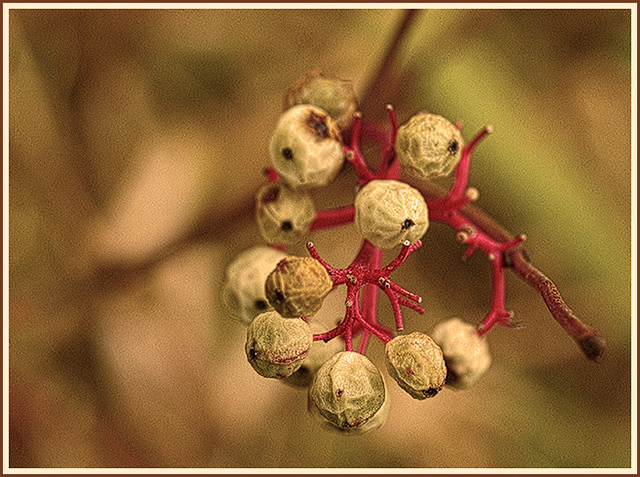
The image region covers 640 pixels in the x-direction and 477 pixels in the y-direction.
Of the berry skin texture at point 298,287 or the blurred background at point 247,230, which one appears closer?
the berry skin texture at point 298,287

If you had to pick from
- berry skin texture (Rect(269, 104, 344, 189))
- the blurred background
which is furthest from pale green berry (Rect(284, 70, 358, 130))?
the blurred background

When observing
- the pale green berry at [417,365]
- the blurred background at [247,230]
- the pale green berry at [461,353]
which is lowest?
the blurred background at [247,230]

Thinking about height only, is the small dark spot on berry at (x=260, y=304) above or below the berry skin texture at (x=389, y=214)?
below

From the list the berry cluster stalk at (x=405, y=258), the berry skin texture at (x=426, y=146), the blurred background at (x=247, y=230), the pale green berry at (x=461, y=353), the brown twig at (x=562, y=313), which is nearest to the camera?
the brown twig at (x=562, y=313)

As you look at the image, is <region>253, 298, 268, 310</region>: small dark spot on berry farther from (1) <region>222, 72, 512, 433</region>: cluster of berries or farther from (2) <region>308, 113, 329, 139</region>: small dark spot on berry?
(2) <region>308, 113, 329, 139</region>: small dark spot on berry

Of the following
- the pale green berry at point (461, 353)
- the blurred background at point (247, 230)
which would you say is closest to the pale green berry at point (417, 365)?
the pale green berry at point (461, 353)

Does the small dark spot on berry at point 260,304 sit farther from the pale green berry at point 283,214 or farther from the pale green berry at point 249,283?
the pale green berry at point 283,214

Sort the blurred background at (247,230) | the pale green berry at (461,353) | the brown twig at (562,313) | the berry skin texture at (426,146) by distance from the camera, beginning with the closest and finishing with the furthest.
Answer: the brown twig at (562,313), the berry skin texture at (426,146), the pale green berry at (461,353), the blurred background at (247,230)
